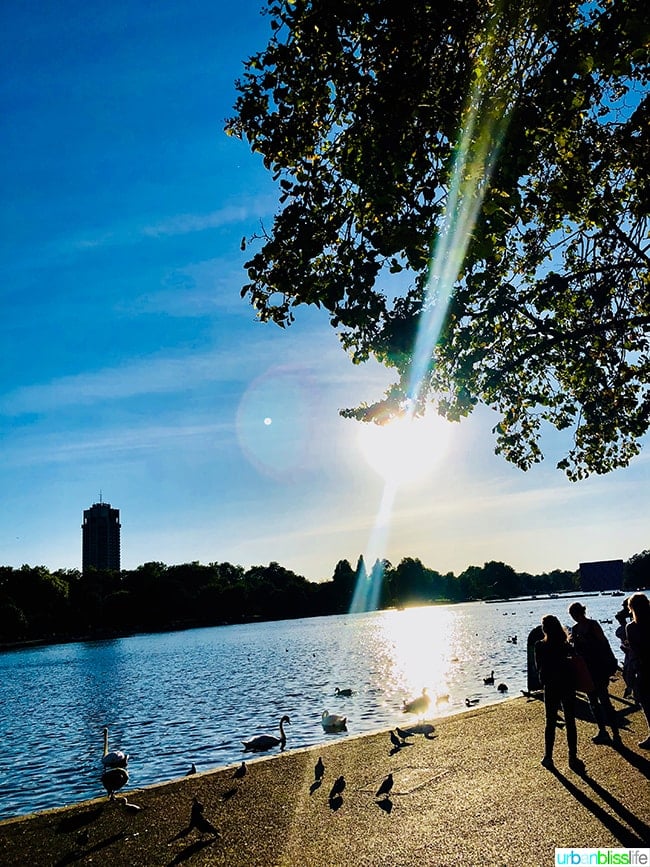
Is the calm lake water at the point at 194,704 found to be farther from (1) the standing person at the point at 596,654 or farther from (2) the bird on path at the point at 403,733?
(1) the standing person at the point at 596,654

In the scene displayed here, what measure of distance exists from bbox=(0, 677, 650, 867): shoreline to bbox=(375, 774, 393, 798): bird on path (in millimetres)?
101

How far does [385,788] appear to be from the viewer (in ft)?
33.3

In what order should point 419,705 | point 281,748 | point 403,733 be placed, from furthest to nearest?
point 419,705 → point 281,748 → point 403,733

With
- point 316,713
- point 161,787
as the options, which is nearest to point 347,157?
point 161,787

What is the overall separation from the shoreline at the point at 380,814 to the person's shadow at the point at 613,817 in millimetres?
19

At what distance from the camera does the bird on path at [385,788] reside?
33.1 ft

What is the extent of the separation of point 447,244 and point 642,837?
Answer: 7.41 metres

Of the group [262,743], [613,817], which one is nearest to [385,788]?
[613,817]

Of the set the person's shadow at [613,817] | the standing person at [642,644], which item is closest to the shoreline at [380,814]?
the person's shadow at [613,817]

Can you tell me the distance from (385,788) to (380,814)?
37.8 inches

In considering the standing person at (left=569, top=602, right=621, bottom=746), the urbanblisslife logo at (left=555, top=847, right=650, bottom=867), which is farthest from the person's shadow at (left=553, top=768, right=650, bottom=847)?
the standing person at (left=569, top=602, right=621, bottom=746)

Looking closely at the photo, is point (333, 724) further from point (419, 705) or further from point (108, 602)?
point (108, 602)

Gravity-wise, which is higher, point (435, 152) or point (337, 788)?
point (435, 152)

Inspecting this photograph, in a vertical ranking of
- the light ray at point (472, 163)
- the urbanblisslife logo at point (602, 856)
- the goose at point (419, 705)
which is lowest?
the goose at point (419, 705)
